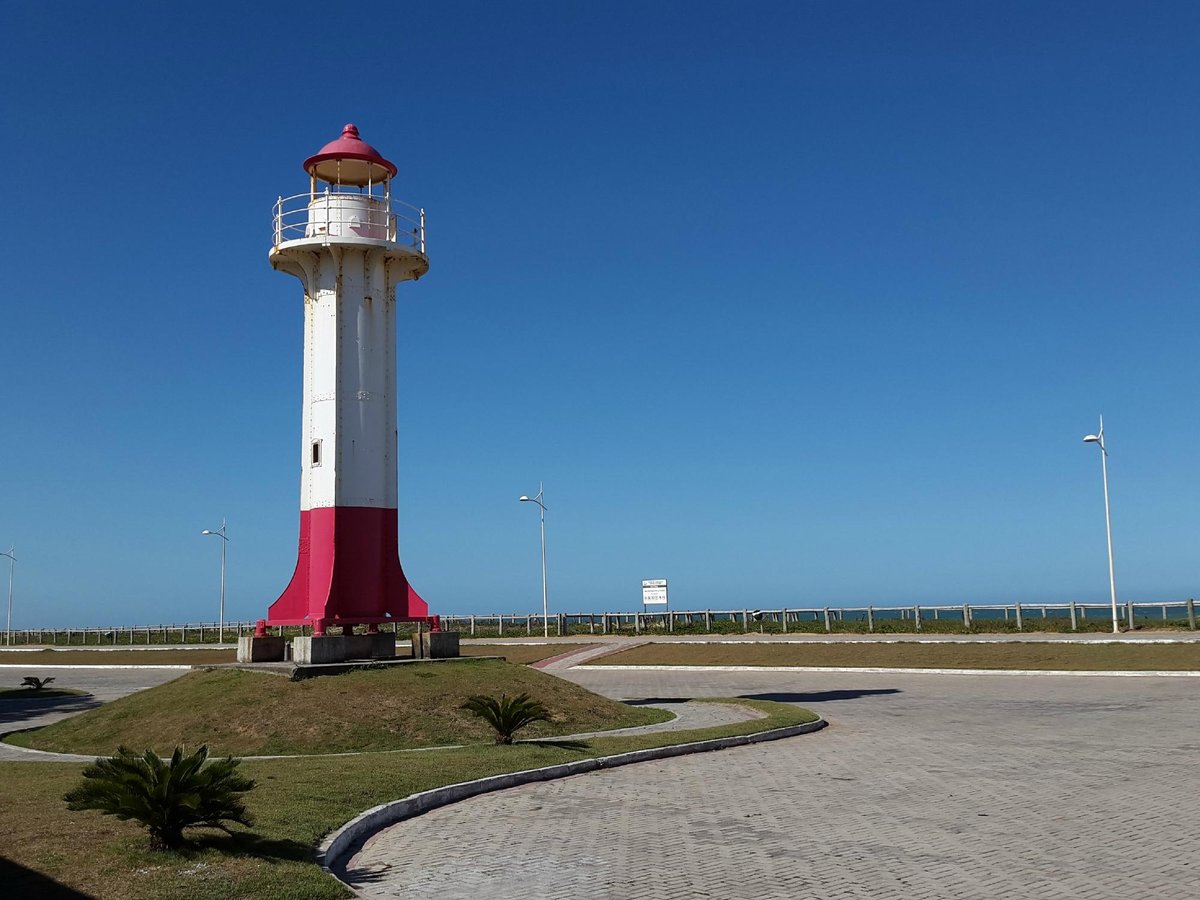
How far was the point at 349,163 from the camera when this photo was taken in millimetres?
23875

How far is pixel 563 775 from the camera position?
15.4 meters

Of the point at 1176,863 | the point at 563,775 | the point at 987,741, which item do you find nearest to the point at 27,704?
the point at 563,775

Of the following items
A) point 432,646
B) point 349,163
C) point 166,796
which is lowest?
point 166,796

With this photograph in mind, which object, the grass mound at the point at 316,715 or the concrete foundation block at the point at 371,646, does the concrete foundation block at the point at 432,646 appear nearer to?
the concrete foundation block at the point at 371,646

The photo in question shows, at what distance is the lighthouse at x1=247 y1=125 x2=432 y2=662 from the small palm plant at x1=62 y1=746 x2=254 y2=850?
1235 cm

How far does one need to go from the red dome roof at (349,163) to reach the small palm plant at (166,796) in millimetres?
16273

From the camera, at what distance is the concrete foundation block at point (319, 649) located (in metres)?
21.1

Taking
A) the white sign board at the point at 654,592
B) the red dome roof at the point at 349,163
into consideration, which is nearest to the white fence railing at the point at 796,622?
the white sign board at the point at 654,592

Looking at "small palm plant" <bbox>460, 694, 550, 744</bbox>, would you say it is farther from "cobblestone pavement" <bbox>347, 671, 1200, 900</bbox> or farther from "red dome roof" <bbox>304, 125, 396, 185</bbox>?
"red dome roof" <bbox>304, 125, 396, 185</bbox>

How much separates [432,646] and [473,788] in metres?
9.69

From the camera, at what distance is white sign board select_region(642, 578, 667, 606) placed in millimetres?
59531

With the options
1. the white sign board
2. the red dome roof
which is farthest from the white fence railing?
the red dome roof

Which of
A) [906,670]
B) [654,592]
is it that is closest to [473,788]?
[906,670]

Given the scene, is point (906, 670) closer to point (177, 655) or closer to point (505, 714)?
point (505, 714)
